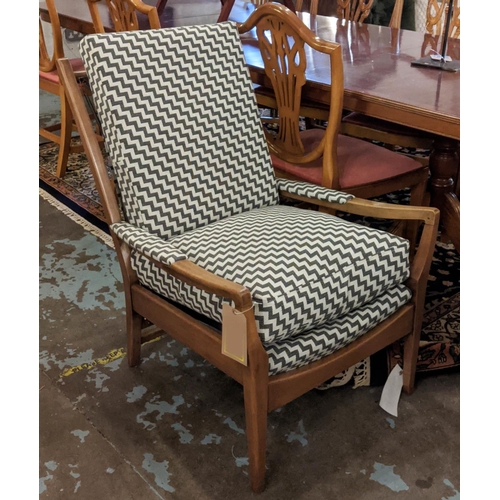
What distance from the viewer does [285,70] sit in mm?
1814

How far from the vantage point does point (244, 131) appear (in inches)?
65.6

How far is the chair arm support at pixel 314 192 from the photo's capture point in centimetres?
158

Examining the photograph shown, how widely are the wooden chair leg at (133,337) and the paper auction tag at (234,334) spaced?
0.53 meters

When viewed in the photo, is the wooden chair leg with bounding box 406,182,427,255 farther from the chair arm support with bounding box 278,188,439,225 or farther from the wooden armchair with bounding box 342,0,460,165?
the chair arm support with bounding box 278,188,439,225

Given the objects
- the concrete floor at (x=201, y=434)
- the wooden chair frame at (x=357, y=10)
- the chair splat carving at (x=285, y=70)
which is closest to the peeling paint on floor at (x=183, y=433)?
the concrete floor at (x=201, y=434)

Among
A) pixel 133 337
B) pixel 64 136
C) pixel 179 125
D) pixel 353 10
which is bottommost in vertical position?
pixel 133 337

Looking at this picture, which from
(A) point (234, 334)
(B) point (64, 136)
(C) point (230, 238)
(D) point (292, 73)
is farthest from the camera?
(B) point (64, 136)

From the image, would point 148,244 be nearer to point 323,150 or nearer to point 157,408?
point 157,408

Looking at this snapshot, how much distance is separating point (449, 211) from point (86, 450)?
142 cm

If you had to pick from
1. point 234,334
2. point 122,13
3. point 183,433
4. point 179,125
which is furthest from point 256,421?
point 122,13

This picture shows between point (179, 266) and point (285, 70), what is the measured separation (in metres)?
0.83

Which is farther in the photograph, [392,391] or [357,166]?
[357,166]

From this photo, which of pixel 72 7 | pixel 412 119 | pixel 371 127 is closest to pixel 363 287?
pixel 412 119

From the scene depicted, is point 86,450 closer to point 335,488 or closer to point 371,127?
point 335,488
